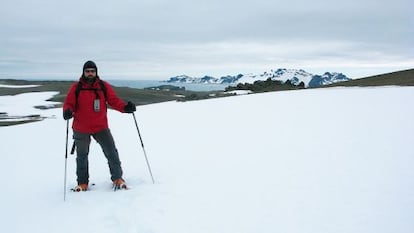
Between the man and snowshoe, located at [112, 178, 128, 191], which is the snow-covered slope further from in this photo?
the man

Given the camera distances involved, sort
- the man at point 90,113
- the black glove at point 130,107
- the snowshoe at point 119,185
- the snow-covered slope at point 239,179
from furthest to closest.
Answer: the black glove at point 130,107, the snowshoe at point 119,185, the man at point 90,113, the snow-covered slope at point 239,179

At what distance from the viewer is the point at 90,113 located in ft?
23.4

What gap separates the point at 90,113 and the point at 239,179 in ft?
9.45

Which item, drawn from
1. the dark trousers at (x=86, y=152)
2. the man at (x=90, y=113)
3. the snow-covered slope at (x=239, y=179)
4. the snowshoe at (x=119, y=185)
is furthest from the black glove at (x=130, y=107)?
the snow-covered slope at (x=239, y=179)

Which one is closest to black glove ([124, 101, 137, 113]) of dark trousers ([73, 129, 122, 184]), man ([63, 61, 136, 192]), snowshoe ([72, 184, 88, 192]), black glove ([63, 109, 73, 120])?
man ([63, 61, 136, 192])

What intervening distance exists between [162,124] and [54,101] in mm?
35419

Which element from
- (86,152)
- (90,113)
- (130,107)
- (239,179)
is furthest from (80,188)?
(239,179)

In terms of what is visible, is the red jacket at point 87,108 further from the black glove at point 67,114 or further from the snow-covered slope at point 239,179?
the snow-covered slope at point 239,179

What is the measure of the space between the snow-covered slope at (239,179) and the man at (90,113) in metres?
0.40

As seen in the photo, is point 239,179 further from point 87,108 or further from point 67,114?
point 67,114

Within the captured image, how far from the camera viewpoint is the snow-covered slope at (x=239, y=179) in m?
5.44

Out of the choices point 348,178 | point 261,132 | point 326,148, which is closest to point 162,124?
point 261,132

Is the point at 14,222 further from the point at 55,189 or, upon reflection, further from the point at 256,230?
the point at 256,230

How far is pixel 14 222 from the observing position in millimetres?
5824
